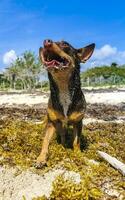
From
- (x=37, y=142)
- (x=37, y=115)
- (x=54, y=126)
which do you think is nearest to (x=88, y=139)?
(x=37, y=142)

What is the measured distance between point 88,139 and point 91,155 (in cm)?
158

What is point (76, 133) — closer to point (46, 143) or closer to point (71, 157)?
point (71, 157)

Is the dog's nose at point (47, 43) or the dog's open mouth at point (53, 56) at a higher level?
the dog's nose at point (47, 43)

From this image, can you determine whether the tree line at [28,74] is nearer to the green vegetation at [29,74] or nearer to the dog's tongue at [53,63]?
the green vegetation at [29,74]

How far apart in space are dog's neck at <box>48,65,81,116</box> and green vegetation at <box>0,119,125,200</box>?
0.86 meters

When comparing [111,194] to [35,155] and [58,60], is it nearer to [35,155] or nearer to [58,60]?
[35,155]

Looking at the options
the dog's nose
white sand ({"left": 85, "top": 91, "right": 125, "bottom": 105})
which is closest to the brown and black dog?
the dog's nose

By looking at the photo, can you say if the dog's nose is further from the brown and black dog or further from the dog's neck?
the dog's neck

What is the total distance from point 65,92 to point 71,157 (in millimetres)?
1146

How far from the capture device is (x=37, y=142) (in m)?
9.49

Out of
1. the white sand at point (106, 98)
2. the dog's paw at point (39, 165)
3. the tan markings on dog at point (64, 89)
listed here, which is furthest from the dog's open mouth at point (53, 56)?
the white sand at point (106, 98)

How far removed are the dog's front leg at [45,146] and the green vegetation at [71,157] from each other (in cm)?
12

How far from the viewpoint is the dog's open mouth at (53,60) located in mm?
7640

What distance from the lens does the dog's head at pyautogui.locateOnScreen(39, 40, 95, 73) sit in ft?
24.7
